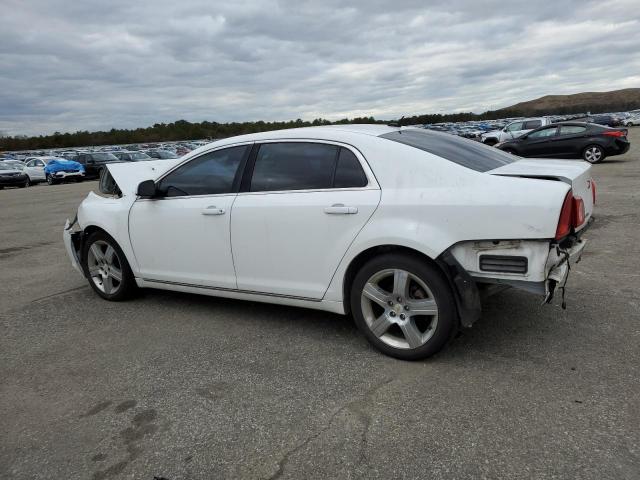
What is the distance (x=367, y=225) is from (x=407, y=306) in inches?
23.9

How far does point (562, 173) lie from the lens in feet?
11.5

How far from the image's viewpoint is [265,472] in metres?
2.55

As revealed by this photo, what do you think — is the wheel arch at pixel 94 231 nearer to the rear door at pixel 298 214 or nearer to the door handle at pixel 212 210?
the door handle at pixel 212 210

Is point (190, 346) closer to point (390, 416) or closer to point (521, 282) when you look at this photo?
point (390, 416)

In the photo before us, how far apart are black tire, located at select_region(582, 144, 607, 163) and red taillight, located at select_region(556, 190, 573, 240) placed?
53.2 feet

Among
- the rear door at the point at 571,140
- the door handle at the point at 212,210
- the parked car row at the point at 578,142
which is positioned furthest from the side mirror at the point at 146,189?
the rear door at the point at 571,140

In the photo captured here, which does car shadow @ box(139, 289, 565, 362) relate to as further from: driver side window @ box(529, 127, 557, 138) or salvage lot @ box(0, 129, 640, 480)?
driver side window @ box(529, 127, 557, 138)

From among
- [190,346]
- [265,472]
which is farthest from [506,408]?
[190,346]

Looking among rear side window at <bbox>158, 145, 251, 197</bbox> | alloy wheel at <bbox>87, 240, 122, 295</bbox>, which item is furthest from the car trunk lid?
alloy wheel at <bbox>87, 240, 122, 295</bbox>

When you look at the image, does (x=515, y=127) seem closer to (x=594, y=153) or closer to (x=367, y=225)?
(x=594, y=153)

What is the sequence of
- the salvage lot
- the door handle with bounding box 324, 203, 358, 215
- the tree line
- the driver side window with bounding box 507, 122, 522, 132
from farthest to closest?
the tree line → the driver side window with bounding box 507, 122, 522, 132 → the door handle with bounding box 324, 203, 358, 215 → the salvage lot

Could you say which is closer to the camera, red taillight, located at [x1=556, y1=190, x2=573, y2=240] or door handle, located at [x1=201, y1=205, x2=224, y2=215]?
red taillight, located at [x1=556, y1=190, x2=573, y2=240]

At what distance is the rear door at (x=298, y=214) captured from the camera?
12.2 feet

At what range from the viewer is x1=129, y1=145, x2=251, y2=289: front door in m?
4.36
